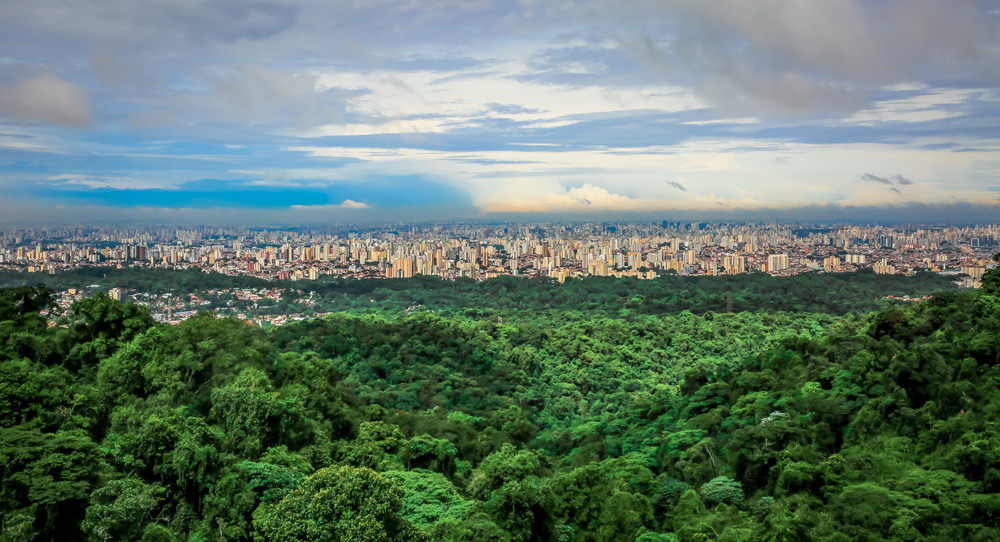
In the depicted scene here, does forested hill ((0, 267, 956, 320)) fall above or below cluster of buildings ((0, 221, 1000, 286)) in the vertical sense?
below

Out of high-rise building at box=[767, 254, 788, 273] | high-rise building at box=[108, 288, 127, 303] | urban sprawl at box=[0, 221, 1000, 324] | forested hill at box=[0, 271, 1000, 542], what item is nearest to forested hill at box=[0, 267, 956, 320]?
high-rise building at box=[108, 288, 127, 303]

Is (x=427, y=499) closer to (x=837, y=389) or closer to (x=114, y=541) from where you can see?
(x=114, y=541)

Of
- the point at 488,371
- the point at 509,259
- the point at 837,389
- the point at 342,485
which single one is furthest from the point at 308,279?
the point at 342,485

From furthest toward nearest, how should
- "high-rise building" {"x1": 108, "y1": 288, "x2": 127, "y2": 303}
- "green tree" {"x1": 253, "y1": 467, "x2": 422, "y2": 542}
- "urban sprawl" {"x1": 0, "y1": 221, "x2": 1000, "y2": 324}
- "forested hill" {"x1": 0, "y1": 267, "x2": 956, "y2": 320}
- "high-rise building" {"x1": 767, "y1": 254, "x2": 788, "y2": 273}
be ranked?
"high-rise building" {"x1": 767, "y1": 254, "x2": 788, "y2": 273} → "urban sprawl" {"x1": 0, "y1": 221, "x2": 1000, "y2": 324} → "forested hill" {"x1": 0, "y1": 267, "x2": 956, "y2": 320} → "high-rise building" {"x1": 108, "y1": 288, "x2": 127, "y2": 303} → "green tree" {"x1": 253, "y1": 467, "x2": 422, "y2": 542}

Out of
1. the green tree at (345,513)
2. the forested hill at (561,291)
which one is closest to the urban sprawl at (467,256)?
the forested hill at (561,291)

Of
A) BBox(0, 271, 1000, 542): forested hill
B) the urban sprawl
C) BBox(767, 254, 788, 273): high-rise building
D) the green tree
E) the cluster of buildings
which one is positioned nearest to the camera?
the green tree

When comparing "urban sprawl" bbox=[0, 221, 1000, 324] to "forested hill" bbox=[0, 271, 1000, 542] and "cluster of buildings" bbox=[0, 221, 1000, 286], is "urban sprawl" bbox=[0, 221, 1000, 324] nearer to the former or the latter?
"cluster of buildings" bbox=[0, 221, 1000, 286]

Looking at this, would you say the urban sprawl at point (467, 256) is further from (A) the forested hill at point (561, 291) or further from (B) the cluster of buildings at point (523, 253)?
(A) the forested hill at point (561, 291)
